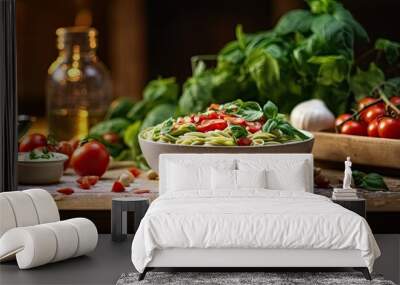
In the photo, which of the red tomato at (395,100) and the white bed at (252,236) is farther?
the red tomato at (395,100)

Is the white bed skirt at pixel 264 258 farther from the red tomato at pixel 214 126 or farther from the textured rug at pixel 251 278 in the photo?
the red tomato at pixel 214 126

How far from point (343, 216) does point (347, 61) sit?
1638mm

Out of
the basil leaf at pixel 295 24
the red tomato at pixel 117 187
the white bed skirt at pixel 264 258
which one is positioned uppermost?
the basil leaf at pixel 295 24

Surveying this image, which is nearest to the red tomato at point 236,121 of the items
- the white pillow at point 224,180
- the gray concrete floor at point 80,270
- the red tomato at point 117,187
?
the white pillow at point 224,180

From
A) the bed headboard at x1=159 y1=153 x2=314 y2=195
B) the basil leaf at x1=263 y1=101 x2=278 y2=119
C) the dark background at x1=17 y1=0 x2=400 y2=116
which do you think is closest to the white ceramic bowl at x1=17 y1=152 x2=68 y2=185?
the bed headboard at x1=159 y1=153 x2=314 y2=195

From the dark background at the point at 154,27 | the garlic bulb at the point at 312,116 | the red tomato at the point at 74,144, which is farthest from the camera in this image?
the dark background at the point at 154,27

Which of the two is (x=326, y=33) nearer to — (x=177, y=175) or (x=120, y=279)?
(x=177, y=175)

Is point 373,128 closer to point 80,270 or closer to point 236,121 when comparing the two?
point 236,121

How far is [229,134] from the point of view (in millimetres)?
4562

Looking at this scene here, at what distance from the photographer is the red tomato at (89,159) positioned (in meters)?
4.85

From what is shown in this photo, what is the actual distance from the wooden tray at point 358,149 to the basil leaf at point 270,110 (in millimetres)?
412

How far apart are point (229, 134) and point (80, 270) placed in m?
1.05

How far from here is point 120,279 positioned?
3.74 m

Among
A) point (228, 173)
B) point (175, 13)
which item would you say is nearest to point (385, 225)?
point (228, 173)
